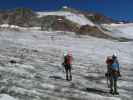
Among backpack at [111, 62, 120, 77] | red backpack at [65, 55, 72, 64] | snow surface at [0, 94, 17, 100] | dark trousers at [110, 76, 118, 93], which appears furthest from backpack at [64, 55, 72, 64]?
snow surface at [0, 94, 17, 100]

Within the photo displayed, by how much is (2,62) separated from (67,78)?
6659mm

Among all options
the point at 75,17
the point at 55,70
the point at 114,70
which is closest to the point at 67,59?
the point at 114,70

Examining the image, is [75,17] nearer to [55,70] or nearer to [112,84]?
[55,70]

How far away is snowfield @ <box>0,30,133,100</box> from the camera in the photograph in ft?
73.8

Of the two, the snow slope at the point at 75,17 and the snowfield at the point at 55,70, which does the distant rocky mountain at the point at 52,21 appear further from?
the snowfield at the point at 55,70

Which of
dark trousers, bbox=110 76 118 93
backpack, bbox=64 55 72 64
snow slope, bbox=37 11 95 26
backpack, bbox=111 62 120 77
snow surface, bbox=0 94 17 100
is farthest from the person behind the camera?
snow slope, bbox=37 11 95 26

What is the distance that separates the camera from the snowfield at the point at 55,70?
73.8ft

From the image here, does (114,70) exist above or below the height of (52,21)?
below

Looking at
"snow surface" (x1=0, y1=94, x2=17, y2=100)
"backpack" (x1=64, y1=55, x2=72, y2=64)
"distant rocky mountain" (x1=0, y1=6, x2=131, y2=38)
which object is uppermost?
"distant rocky mountain" (x1=0, y1=6, x2=131, y2=38)

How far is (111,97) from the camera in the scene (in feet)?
72.7

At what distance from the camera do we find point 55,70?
99.2 ft

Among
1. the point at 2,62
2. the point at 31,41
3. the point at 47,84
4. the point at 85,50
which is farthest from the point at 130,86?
the point at 31,41

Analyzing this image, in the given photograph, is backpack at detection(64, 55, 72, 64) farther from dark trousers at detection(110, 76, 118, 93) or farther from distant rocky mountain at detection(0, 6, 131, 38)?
distant rocky mountain at detection(0, 6, 131, 38)

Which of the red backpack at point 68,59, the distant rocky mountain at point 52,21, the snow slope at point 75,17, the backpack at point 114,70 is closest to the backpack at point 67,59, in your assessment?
the red backpack at point 68,59
